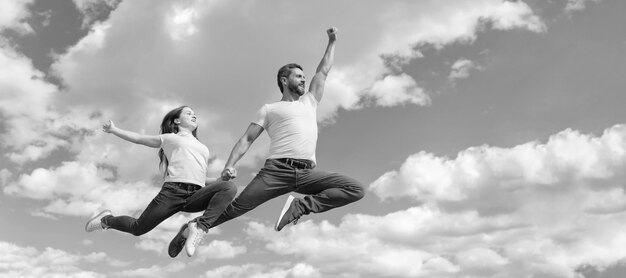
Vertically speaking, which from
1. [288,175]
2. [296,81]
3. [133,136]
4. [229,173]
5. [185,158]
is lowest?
[288,175]

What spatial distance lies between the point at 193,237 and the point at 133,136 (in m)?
2.26

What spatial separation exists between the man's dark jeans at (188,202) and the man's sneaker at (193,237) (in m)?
0.09

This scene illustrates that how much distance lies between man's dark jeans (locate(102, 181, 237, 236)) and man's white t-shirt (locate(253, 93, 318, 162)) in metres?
1.05

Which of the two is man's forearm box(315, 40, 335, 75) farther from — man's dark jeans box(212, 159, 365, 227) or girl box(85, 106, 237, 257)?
girl box(85, 106, 237, 257)

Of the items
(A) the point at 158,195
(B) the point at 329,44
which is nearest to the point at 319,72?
(B) the point at 329,44

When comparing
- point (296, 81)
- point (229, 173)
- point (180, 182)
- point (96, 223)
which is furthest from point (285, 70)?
point (96, 223)

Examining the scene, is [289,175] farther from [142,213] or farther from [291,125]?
Result: [142,213]

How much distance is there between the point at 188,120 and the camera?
35.2 ft

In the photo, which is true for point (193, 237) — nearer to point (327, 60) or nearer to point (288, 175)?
point (288, 175)

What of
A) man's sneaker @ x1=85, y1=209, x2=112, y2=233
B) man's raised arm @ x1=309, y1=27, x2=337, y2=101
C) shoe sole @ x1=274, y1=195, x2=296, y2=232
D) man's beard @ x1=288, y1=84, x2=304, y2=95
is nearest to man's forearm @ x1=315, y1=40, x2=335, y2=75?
man's raised arm @ x1=309, y1=27, x2=337, y2=101

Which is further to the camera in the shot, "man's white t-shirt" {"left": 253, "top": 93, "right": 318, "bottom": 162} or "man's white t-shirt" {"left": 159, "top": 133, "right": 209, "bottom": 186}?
"man's white t-shirt" {"left": 159, "top": 133, "right": 209, "bottom": 186}

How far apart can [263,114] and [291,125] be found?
60 cm

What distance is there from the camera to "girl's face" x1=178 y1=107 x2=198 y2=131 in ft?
35.2

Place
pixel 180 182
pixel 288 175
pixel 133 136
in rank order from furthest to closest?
pixel 133 136, pixel 180 182, pixel 288 175
